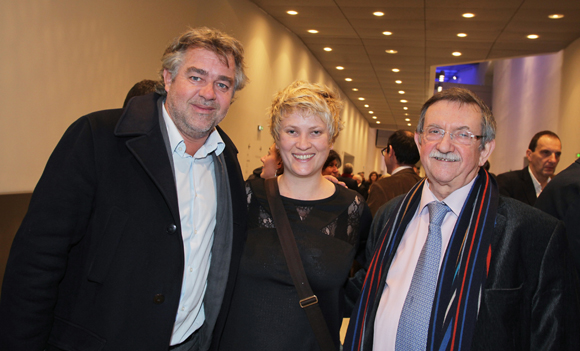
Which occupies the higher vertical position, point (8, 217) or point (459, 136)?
point (459, 136)

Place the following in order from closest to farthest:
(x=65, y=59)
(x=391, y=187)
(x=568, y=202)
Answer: (x=568, y=202), (x=65, y=59), (x=391, y=187)

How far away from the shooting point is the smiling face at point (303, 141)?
2131mm

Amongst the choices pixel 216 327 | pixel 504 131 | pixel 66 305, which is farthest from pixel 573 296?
pixel 504 131

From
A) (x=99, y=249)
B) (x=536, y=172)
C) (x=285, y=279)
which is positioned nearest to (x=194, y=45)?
(x=99, y=249)

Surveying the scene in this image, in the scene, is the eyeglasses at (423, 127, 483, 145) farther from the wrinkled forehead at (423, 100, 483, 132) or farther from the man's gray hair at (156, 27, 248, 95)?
the man's gray hair at (156, 27, 248, 95)

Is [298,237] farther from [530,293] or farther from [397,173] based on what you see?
[397,173]

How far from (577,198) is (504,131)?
14066 mm

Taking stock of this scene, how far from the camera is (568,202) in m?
2.25

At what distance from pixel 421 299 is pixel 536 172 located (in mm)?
3588

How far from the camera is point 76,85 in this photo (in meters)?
3.60

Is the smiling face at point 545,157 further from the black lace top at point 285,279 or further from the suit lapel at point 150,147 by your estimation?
the suit lapel at point 150,147

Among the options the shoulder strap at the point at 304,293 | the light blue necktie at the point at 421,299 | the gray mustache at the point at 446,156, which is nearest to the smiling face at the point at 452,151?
the gray mustache at the point at 446,156

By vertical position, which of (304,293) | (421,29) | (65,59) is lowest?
(304,293)

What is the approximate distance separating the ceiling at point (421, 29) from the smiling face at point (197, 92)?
5.83m
